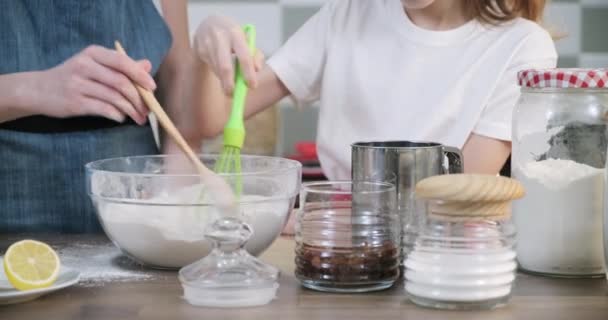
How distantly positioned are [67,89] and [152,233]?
318 mm

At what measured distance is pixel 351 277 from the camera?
39.8 inches

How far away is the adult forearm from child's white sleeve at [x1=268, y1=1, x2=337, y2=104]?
28.7 inches

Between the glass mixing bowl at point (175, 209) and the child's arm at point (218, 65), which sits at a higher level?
the child's arm at point (218, 65)

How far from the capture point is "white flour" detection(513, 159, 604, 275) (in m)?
1.10

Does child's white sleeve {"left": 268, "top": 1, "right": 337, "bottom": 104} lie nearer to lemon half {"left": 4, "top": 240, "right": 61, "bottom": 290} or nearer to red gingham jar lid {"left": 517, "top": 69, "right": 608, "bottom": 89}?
red gingham jar lid {"left": 517, "top": 69, "right": 608, "bottom": 89}

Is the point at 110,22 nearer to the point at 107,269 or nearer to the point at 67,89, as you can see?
Result: the point at 67,89

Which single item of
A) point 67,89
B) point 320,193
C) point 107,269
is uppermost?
point 67,89

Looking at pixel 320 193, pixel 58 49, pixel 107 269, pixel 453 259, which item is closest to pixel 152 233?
pixel 107 269

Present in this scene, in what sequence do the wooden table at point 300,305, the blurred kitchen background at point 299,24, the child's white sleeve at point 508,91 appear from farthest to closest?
the blurred kitchen background at point 299,24
the child's white sleeve at point 508,91
the wooden table at point 300,305

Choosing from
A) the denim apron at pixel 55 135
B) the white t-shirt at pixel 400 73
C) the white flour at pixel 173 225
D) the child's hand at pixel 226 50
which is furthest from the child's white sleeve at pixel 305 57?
the white flour at pixel 173 225

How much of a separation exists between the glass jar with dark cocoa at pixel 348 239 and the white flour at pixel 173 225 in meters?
0.10

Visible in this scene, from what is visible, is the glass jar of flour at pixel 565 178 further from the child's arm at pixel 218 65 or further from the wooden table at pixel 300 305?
the child's arm at pixel 218 65

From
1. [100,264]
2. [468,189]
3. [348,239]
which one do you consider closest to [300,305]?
[348,239]

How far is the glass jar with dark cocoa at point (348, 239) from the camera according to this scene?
1.01m
